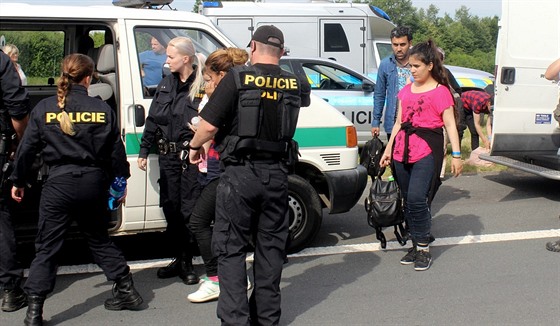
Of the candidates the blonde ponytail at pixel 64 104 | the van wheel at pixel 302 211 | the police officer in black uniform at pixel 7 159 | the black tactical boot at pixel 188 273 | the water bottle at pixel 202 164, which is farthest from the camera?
the van wheel at pixel 302 211

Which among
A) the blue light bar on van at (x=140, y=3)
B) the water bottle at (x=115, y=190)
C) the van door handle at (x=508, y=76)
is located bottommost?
the water bottle at (x=115, y=190)

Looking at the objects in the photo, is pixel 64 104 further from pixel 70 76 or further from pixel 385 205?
pixel 385 205

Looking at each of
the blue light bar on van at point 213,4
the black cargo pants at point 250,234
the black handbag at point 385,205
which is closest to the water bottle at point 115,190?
the black cargo pants at point 250,234

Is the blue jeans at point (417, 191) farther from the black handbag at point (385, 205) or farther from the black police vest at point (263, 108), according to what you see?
the black police vest at point (263, 108)

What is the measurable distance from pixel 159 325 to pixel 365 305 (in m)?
1.35

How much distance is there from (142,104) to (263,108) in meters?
1.56

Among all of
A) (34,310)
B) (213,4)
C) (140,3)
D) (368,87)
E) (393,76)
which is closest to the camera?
(34,310)

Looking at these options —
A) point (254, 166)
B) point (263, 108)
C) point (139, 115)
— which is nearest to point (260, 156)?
point (254, 166)

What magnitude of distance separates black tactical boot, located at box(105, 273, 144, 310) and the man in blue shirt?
4.93 feet

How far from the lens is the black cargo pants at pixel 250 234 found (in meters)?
4.44

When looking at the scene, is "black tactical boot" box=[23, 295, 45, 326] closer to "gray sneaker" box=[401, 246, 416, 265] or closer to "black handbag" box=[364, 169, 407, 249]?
"black handbag" box=[364, 169, 407, 249]

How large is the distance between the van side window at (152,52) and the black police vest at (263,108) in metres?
1.52

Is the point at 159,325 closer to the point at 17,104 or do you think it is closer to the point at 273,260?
the point at 273,260

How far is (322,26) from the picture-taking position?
1560 centimetres
